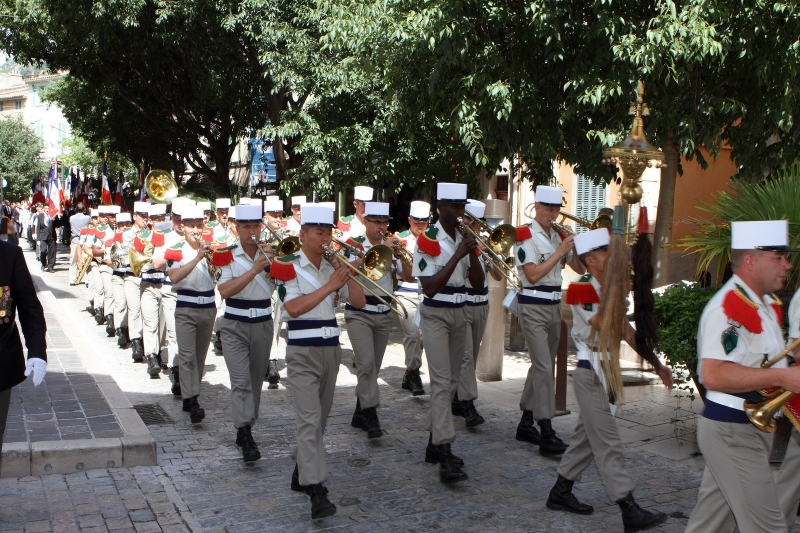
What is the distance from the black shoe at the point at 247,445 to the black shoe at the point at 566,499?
7.96 feet

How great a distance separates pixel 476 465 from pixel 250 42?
13686mm

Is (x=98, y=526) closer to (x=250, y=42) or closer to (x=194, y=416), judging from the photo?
(x=194, y=416)

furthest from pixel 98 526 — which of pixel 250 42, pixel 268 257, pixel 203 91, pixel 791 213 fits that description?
pixel 203 91

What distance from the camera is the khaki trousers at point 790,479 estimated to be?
5.14 meters

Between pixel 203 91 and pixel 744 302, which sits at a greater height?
pixel 203 91

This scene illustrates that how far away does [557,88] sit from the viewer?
10352 millimetres

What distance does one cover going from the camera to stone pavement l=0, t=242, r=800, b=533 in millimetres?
5902

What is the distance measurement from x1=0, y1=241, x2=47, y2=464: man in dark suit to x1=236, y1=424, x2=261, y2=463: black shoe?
2.02 m

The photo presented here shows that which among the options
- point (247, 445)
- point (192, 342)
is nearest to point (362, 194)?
point (192, 342)

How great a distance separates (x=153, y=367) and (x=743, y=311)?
26.0 feet

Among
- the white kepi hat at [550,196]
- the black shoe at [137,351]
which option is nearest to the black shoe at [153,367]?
the black shoe at [137,351]

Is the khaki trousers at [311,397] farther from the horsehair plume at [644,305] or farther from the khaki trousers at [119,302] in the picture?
the khaki trousers at [119,302]

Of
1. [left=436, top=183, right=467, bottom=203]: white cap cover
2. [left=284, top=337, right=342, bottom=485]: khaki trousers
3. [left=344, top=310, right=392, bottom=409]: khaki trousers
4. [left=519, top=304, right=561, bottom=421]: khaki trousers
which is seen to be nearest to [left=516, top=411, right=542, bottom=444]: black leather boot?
[left=519, top=304, right=561, bottom=421]: khaki trousers

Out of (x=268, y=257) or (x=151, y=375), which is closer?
(x=268, y=257)
